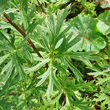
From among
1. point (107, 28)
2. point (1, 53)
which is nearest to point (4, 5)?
point (1, 53)

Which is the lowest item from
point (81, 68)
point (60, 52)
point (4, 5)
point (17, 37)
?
point (81, 68)

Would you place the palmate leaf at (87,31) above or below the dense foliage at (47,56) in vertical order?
below

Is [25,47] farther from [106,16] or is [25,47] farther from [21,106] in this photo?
[106,16]

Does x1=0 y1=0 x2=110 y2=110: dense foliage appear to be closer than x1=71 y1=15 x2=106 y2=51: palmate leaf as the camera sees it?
Yes

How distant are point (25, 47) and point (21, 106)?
25.0 inches

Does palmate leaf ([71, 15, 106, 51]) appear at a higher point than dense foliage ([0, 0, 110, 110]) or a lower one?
lower

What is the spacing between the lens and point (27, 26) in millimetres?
969

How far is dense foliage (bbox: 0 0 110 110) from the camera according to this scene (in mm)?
900

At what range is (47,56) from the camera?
1056 millimetres

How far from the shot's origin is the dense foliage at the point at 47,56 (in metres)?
0.90

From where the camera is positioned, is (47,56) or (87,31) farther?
(87,31)

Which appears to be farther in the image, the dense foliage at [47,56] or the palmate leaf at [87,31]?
the palmate leaf at [87,31]

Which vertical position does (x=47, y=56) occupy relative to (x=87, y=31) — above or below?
above

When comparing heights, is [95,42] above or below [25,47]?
below
